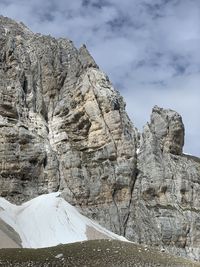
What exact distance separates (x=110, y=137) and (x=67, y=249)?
5327cm

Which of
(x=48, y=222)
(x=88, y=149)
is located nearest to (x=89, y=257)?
(x=48, y=222)

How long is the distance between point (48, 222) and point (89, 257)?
3663 cm

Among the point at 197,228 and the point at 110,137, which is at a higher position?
the point at 110,137

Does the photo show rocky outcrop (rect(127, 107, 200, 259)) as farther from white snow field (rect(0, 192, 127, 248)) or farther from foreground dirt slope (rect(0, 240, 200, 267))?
foreground dirt slope (rect(0, 240, 200, 267))

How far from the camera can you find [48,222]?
2968 inches

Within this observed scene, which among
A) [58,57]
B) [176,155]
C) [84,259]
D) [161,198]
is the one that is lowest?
[84,259]

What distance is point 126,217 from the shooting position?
88438 millimetres

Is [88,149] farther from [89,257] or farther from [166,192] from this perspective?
[89,257]

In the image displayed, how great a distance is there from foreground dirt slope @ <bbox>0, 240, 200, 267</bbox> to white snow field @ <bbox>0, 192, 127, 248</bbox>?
82.7ft

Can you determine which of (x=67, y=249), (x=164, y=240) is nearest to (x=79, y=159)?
(x=164, y=240)

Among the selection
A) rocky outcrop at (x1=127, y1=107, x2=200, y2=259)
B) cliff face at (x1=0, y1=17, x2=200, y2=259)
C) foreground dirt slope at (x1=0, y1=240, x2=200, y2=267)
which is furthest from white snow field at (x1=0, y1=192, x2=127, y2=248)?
foreground dirt slope at (x1=0, y1=240, x2=200, y2=267)

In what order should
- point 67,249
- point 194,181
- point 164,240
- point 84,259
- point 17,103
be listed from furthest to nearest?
point 194,181 → point 17,103 → point 164,240 → point 67,249 → point 84,259

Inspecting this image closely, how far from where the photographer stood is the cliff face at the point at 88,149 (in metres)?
87.7

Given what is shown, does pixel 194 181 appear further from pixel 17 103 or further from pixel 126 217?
pixel 17 103
